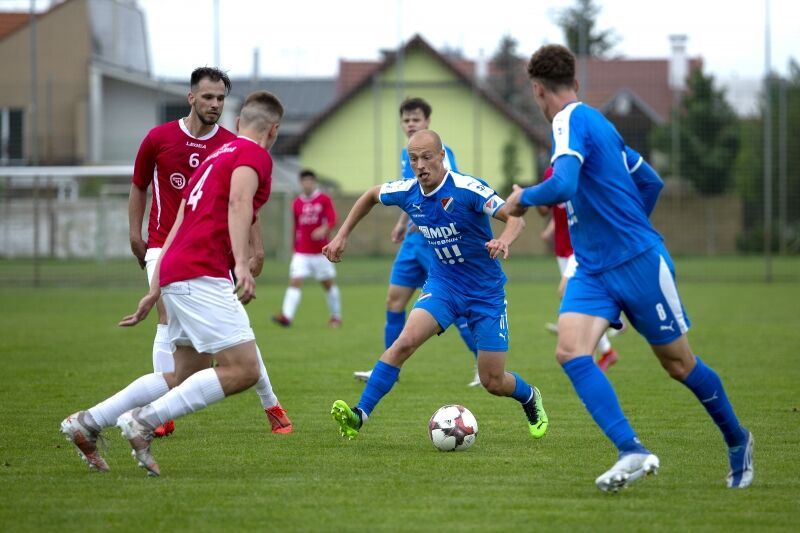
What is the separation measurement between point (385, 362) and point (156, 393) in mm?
1779

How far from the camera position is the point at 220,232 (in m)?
Answer: 5.96

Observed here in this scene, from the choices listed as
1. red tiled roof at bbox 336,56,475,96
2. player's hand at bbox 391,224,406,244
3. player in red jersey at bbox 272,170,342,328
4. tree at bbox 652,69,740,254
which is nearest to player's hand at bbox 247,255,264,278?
player's hand at bbox 391,224,406,244

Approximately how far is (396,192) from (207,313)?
212cm

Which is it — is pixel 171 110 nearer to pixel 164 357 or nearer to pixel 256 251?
pixel 164 357

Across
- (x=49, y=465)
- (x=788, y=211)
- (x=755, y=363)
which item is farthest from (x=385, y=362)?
(x=788, y=211)

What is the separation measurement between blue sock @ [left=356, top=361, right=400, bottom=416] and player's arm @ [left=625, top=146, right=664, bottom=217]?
87.0 inches

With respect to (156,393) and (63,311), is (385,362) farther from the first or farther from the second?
(63,311)

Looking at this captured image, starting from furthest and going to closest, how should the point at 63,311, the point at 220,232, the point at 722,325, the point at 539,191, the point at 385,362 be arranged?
the point at 63,311, the point at 722,325, the point at 385,362, the point at 220,232, the point at 539,191

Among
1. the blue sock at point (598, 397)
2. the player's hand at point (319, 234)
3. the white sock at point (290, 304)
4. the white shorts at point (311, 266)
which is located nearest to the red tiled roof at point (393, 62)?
the player's hand at point (319, 234)

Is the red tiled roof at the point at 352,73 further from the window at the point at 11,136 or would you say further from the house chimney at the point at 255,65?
the window at the point at 11,136

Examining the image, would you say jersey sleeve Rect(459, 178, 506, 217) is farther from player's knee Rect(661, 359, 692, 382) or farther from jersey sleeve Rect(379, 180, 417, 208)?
player's knee Rect(661, 359, 692, 382)

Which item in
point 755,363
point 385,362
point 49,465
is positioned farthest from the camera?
point 755,363

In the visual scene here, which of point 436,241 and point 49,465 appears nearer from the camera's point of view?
point 49,465

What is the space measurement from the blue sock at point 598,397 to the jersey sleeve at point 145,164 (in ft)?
11.3
